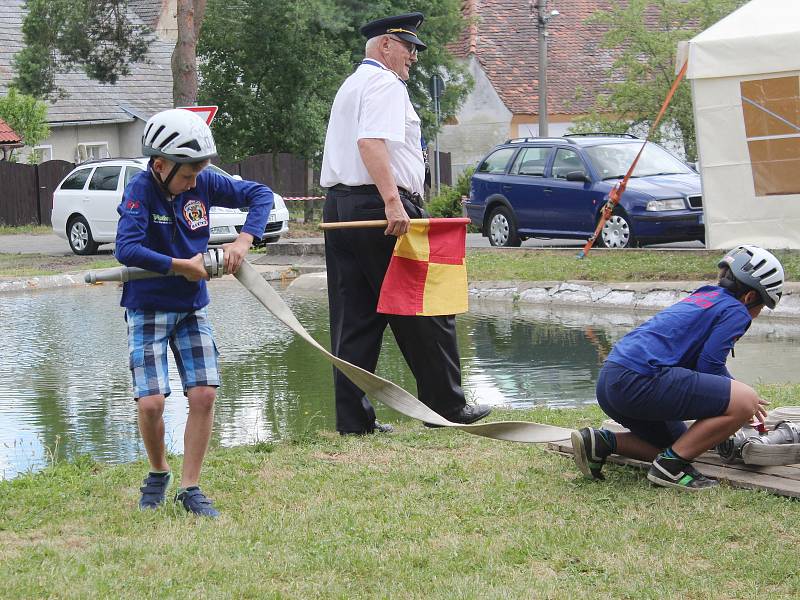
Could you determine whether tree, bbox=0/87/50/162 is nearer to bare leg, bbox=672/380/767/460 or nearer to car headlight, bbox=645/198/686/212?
car headlight, bbox=645/198/686/212

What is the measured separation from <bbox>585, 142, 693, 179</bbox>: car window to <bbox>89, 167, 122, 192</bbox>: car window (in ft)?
29.7

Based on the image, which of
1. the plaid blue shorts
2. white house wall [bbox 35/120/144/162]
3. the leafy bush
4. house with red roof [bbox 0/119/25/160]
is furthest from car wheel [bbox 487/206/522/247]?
white house wall [bbox 35/120/144/162]

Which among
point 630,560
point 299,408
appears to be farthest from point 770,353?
point 630,560

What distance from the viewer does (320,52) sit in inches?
1299

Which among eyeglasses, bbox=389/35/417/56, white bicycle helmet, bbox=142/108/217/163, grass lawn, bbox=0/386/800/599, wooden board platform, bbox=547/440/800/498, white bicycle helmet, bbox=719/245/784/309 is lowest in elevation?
grass lawn, bbox=0/386/800/599

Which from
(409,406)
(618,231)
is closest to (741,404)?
(409,406)

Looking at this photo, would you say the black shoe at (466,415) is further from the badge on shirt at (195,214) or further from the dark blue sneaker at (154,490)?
the badge on shirt at (195,214)

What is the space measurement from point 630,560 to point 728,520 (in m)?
0.67

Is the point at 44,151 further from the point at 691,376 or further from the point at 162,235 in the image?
the point at 691,376

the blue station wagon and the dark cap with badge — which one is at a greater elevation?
the dark cap with badge

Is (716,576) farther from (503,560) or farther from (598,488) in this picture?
(598,488)

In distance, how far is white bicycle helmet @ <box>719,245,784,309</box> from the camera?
5535 mm

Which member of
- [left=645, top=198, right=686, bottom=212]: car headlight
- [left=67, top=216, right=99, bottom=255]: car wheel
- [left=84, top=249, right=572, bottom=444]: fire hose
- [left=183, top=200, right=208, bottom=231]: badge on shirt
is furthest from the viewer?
[left=67, top=216, right=99, bottom=255]: car wheel

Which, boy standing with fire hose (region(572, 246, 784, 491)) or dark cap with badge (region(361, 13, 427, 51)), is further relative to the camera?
dark cap with badge (region(361, 13, 427, 51))
